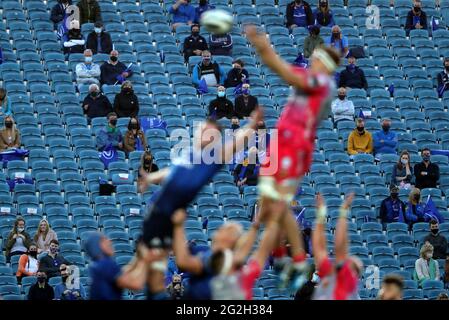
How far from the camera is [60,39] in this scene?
33.8 meters

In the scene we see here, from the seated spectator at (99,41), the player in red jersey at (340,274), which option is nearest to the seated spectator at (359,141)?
the seated spectator at (99,41)

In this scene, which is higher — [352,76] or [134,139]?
[352,76]

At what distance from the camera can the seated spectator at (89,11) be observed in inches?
1341

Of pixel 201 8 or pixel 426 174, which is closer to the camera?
pixel 426 174

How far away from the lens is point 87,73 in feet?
107

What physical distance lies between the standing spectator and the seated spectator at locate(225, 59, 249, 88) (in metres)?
5.24

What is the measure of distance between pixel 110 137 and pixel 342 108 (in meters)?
4.76

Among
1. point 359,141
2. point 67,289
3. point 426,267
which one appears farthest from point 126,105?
point 426,267

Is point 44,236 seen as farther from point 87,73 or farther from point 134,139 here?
point 87,73

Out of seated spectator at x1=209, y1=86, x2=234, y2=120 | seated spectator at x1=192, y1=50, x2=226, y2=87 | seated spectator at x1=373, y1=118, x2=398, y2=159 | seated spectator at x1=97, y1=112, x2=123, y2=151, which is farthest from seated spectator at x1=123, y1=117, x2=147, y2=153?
seated spectator at x1=373, y1=118, x2=398, y2=159

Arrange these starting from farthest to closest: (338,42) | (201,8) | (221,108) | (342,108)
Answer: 1. (201,8)
2. (338,42)
3. (342,108)
4. (221,108)

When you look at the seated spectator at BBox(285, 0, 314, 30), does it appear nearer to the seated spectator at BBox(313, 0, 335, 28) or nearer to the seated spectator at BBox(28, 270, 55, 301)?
the seated spectator at BBox(313, 0, 335, 28)

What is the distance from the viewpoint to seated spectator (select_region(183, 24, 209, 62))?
110ft

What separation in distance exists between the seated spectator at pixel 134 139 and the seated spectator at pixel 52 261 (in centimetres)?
347
